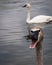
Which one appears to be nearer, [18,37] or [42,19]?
[18,37]

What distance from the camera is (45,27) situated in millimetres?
13727

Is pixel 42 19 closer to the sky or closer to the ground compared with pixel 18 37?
closer to the sky

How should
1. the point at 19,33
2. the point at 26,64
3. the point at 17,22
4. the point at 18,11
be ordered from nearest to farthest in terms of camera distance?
the point at 26,64 → the point at 19,33 → the point at 17,22 → the point at 18,11

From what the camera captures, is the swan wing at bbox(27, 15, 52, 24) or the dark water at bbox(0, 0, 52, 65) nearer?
the dark water at bbox(0, 0, 52, 65)

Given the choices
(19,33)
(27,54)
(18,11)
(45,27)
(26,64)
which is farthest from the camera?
(18,11)

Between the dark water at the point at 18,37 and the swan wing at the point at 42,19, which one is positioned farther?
the swan wing at the point at 42,19

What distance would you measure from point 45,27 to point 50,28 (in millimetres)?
586

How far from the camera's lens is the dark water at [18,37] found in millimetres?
9695

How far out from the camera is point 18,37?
39.7 feet

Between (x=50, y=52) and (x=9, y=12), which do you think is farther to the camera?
(x=9, y=12)

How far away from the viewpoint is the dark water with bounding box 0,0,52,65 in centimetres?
970

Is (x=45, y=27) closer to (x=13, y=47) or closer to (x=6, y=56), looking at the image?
(x=13, y=47)

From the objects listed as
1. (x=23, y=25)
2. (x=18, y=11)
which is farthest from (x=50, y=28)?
(x=18, y=11)

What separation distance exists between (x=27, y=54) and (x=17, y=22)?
17.7ft
